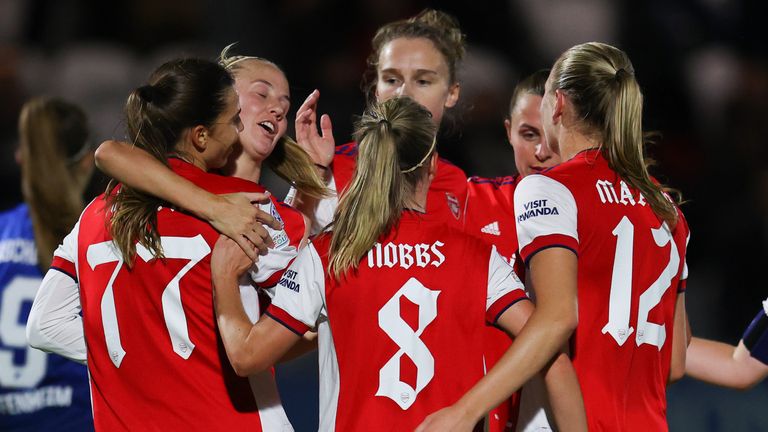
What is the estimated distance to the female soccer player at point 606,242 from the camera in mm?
2699

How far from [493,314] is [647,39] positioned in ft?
17.3

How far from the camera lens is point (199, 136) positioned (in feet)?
9.55

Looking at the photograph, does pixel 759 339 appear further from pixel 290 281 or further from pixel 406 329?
pixel 290 281

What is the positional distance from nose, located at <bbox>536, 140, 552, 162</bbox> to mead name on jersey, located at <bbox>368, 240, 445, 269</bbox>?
3.57ft

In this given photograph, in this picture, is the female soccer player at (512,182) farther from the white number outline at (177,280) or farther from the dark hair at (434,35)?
the white number outline at (177,280)

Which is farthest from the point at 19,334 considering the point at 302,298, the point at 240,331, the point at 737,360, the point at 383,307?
the point at 737,360

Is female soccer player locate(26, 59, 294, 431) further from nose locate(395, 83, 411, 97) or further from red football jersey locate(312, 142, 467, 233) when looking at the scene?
nose locate(395, 83, 411, 97)

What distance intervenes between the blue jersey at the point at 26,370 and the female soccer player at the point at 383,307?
1.89m

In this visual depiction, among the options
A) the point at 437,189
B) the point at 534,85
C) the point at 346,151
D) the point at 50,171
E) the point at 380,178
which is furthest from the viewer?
the point at 50,171

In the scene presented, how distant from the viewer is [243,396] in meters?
2.81

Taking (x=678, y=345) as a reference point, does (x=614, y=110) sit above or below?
above

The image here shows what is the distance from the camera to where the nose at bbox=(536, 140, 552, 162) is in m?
3.59

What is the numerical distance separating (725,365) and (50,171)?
284 centimetres

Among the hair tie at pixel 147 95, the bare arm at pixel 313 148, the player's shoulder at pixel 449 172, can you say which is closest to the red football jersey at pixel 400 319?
the hair tie at pixel 147 95
